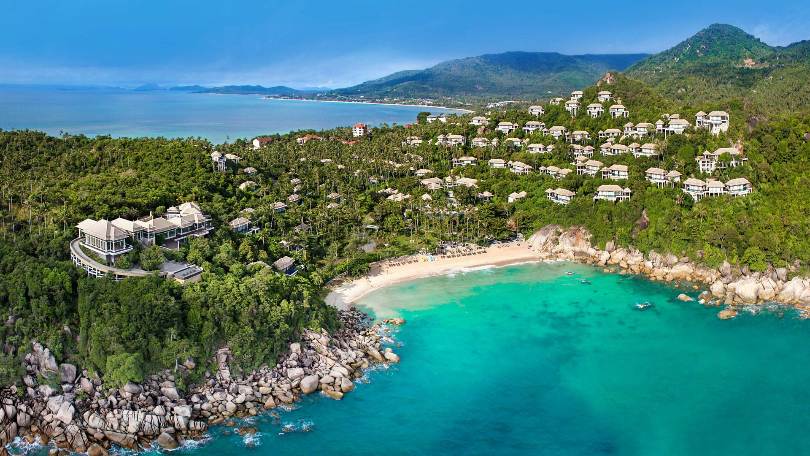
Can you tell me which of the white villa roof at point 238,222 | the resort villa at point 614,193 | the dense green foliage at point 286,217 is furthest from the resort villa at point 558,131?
the white villa roof at point 238,222

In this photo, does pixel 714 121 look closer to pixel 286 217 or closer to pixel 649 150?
pixel 649 150

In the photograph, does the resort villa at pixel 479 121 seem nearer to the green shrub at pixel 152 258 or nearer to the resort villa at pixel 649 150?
the resort villa at pixel 649 150

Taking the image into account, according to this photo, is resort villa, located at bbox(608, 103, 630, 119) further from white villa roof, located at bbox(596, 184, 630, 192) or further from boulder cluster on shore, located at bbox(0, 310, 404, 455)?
boulder cluster on shore, located at bbox(0, 310, 404, 455)

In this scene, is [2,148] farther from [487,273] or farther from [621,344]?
[621,344]

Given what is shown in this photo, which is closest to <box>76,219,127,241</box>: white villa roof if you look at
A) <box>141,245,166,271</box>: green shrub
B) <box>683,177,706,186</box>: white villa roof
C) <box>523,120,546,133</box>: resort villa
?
<box>141,245,166,271</box>: green shrub

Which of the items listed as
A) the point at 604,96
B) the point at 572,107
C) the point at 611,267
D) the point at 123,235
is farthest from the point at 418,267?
the point at 604,96
